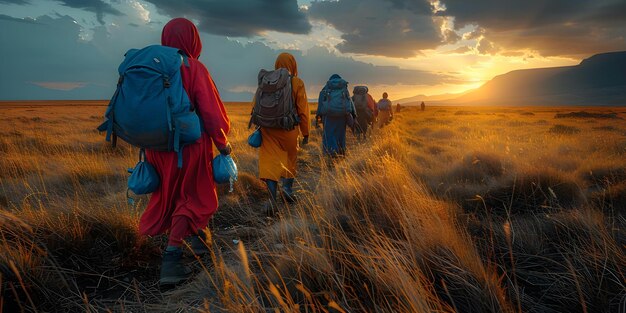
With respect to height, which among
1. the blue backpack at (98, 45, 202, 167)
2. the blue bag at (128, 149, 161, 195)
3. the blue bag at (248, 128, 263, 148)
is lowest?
the blue bag at (128, 149, 161, 195)

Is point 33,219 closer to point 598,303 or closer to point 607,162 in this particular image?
point 598,303

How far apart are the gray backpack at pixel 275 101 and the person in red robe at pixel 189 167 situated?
1.58 m

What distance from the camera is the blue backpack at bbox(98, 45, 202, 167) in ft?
7.73

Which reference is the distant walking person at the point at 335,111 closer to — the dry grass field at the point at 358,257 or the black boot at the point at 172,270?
the dry grass field at the point at 358,257

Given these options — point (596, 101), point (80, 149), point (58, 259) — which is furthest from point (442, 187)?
point (596, 101)

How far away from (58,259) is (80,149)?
8664 millimetres

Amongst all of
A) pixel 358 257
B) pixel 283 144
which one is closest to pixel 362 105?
pixel 283 144

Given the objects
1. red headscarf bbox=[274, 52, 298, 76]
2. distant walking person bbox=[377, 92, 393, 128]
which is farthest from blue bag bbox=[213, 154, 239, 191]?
distant walking person bbox=[377, 92, 393, 128]

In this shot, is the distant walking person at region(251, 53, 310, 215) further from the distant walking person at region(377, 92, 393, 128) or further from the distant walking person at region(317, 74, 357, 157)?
the distant walking person at region(377, 92, 393, 128)

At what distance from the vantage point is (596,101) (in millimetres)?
193375

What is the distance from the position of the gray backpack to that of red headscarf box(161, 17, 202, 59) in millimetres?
1587

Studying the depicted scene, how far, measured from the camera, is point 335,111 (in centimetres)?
763

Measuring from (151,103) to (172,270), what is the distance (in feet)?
4.07

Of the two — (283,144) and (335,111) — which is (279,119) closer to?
(283,144)
